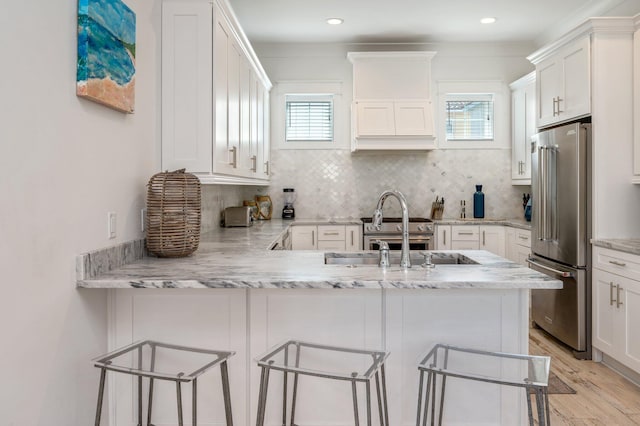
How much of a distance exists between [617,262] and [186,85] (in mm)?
2878

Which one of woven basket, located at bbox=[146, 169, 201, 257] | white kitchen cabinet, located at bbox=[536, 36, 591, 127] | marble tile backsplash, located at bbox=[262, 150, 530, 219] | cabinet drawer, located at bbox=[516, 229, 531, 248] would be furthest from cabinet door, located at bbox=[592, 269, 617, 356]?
woven basket, located at bbox=[146, 169, 201, 257]

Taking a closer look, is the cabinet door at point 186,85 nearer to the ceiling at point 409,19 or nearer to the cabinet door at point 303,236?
the ceiling at point 409,19

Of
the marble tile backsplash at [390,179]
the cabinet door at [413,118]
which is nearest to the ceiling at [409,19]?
the cabinet door at [413,118]

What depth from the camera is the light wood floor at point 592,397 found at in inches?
101

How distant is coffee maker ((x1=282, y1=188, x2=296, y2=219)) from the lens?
207 inches

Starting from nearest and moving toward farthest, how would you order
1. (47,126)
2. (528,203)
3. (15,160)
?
1. (15,160)
2. (47,126)
3. (528,203)

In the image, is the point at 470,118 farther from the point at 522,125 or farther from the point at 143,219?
the point at 143,219

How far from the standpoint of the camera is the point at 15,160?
4.59ft

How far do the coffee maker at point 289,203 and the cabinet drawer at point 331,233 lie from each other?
531 mm

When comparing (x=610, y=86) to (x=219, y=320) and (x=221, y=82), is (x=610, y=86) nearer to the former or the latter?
(x=221, y=82)

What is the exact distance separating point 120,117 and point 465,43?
14.1 ft

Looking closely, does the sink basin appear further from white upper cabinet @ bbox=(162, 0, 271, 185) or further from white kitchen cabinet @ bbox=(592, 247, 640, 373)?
white kitchen cabinet @ bbox=(592, 247, 640, 373)

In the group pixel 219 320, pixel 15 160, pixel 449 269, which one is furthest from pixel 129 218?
pixel 449 269

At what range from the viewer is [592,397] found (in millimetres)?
2846
